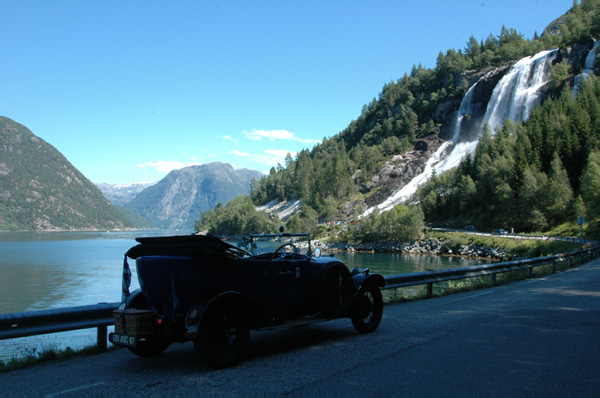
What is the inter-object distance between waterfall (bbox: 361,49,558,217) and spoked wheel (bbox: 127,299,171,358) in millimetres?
115809

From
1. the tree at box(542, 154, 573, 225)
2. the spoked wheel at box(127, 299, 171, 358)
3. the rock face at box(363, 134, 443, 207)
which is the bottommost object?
the spoked wheel at box(127, 299, 171, 358)

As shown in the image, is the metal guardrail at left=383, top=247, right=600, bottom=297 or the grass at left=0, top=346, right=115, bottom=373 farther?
the metal guardrail at left=383, top=247, right=600, bottom=297

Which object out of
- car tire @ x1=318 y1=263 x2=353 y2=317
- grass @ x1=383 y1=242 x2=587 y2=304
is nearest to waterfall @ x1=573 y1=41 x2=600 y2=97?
grass @ x1=383 y1=242 x2=587 y2=304

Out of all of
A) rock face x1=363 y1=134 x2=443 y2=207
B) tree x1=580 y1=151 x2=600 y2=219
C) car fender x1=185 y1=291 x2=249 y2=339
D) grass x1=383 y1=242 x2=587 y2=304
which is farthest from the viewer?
rock face x1=363 y1=134 x2=443 y2=207

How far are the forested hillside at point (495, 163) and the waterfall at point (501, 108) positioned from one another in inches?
175

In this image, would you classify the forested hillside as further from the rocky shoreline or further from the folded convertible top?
the folded convertible top

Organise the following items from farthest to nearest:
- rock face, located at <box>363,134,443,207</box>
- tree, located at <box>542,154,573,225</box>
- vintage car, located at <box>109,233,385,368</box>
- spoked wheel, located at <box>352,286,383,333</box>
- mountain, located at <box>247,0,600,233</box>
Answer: rock face, located at <box>363,134,443,207</box> < mountain, located at <box>247,0,600,233</box> < tree, located at <box>542,154,573,225</box> < spoked wheel, located at <box>352,286,383,333</box> < vintage car, located at <box>109,233,385,368</box>

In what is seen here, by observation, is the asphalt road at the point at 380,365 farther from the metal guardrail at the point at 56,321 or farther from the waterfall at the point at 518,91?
the waterfall at the point at 518,91

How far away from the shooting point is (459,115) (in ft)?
509

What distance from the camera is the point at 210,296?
20.1 feet

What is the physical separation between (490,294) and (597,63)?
13305cm

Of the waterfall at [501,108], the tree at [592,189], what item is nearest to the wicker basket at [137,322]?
the tree at [592,189]

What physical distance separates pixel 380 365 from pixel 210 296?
7.79 feet

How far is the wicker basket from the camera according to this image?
579 centimetres
